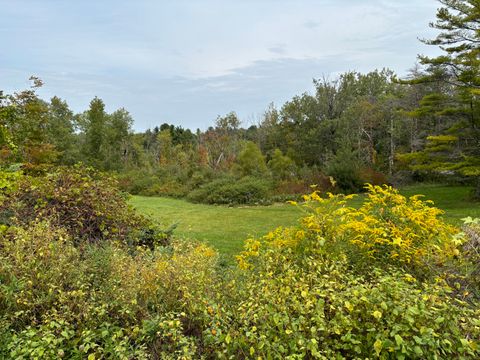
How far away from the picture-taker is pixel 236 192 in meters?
14.6

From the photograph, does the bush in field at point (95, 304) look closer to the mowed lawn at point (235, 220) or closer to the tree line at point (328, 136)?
the tree line at point (328, 136)

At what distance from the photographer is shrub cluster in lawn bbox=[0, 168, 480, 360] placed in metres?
1.79

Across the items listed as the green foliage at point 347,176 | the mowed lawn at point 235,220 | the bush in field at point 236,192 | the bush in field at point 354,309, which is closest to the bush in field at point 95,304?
the bush in field at point 354,309

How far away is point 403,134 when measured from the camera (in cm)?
2011

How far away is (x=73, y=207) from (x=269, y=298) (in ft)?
10.5

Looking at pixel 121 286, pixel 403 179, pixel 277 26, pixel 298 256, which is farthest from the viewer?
pixel 403 179

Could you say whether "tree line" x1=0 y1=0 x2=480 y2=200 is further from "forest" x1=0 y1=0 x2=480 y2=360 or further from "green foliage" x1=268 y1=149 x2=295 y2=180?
"forest" x1=0 y1=0 x2=480 y2=360

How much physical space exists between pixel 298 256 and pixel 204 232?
566cm

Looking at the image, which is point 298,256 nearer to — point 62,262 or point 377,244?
point 377,244

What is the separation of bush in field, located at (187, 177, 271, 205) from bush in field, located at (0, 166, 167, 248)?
31.8ft

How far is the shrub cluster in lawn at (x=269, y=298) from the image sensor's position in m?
1.79

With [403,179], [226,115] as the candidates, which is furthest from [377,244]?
[226,115]

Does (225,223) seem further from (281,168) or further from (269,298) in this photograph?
(281,168)

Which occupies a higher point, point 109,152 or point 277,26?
point 277,26
